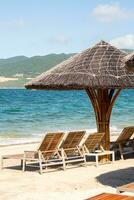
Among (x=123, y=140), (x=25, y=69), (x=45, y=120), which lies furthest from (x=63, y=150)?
(x=25, y=69)

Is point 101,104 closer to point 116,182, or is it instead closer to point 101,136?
point 101,136

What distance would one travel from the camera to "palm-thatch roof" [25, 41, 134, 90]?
1027 centimetres

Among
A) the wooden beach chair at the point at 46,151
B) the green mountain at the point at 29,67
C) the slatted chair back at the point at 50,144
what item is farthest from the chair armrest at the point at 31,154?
the green mountain at the point at 29,67

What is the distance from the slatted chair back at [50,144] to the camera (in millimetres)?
9922

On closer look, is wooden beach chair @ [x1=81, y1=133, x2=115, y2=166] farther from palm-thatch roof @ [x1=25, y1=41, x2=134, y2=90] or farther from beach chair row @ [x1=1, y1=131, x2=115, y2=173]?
palm-thatch roof @ [x1=25, y1=41, x2=134, y2=90]

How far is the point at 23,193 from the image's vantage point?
A: 7.73 metres

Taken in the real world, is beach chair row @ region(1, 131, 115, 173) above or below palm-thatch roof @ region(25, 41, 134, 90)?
below

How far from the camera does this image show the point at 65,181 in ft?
28.9

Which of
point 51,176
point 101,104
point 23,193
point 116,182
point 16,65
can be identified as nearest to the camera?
point 23,193

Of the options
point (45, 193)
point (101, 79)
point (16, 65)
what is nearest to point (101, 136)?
point (101, 79)

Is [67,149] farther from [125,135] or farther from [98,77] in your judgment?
[125,135]

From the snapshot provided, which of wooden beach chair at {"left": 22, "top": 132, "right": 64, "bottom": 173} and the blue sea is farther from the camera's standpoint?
the blue sea

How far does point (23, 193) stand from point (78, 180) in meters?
1.42

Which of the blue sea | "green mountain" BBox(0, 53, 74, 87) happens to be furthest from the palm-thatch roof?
"green mountain" BBox(0, 53, 74, 87)
